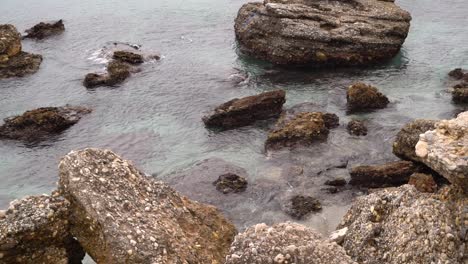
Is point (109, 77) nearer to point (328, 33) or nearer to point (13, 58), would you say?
point (13, 58)

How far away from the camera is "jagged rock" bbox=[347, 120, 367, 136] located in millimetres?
31516

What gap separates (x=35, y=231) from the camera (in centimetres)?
1664

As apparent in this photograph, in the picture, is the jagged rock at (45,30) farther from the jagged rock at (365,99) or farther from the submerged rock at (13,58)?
the jagged rock at (365,99)

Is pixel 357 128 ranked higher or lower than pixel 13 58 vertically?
higher

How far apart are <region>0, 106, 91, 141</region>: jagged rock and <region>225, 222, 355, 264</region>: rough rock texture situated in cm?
2410

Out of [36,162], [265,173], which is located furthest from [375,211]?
[36,162]

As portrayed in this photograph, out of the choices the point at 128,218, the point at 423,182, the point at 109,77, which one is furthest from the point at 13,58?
the point at 423,182

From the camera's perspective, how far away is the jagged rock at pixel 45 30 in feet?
186

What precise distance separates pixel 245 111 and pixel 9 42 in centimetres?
2645

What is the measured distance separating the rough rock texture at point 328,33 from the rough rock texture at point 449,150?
26944mm

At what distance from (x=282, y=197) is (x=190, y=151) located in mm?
8000

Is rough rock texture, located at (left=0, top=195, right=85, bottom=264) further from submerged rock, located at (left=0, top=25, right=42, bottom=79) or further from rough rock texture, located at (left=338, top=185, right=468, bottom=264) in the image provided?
submerged rock, located at (left=0, top=25, right=42, bottom=79)

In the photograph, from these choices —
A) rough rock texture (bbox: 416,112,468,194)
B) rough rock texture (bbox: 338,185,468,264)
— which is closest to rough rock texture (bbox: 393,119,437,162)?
rough rock texture (bbox: 338,185,468,264)

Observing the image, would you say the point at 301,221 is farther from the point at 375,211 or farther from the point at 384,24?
the point at 384,24
